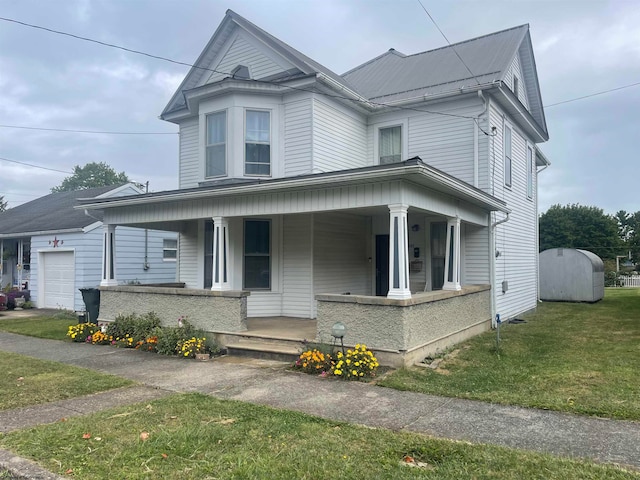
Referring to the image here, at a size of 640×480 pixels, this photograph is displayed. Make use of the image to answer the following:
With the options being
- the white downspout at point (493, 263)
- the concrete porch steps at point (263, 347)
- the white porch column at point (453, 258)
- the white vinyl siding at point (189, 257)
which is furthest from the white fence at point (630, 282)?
the concrete porch steps at point (263, 347)

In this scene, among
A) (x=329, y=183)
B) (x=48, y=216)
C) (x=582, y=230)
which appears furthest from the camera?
(x=582, y=230)

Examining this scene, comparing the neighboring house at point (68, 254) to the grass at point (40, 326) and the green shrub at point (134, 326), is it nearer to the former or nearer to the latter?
the grass at point (40, 326)

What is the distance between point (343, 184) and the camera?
25.0 feet

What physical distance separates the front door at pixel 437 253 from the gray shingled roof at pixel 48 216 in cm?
1156

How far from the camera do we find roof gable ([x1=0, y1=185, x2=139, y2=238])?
53.5 feet

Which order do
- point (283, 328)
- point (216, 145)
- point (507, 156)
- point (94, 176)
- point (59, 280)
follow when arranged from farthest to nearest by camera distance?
1. point (94, 176)
2. point (59, 280)
3. point (507, 156)
4. point (216, 145)
5. point (283, 328)

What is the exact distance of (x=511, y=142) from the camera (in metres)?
12.7

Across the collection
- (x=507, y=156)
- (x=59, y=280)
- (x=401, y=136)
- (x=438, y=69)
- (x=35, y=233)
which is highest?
(x=438, y=69)

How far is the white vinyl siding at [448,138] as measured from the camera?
10.9 m

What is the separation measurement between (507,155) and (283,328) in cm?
777

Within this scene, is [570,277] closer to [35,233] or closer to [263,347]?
[263,347]

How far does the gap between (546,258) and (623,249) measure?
3332 cm

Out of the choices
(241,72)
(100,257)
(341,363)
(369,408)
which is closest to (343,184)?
(341,363)

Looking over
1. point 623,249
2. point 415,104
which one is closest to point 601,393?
point 415,104
